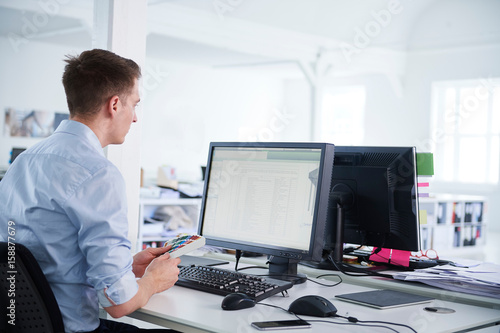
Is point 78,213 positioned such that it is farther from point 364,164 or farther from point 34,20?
point 34,20

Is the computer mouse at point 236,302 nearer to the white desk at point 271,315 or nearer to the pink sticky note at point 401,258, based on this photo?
the white desk at point 271,315

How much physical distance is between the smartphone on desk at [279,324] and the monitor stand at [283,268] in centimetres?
53

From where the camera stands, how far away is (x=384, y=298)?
168 centimetres

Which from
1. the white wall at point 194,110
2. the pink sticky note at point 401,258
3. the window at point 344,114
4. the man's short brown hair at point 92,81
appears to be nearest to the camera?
the man's short brown hair at point 92,81

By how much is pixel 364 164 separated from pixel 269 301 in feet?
2.46

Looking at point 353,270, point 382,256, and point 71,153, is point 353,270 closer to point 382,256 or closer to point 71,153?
point 382,256

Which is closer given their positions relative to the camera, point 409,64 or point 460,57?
point 460,57

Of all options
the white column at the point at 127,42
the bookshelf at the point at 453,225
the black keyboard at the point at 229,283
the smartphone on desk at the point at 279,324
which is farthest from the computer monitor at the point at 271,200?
the bookshelf at the point at 453,225

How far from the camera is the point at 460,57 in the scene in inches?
389

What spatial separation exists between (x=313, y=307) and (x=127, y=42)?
55.7 inches

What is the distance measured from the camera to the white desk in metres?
1.39

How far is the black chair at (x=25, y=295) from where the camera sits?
129 centimetres

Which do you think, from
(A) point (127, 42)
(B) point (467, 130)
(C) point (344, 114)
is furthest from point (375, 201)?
(C) point (344, 114)

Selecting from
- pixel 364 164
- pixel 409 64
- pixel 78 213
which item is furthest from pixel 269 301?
pixel 409 64
